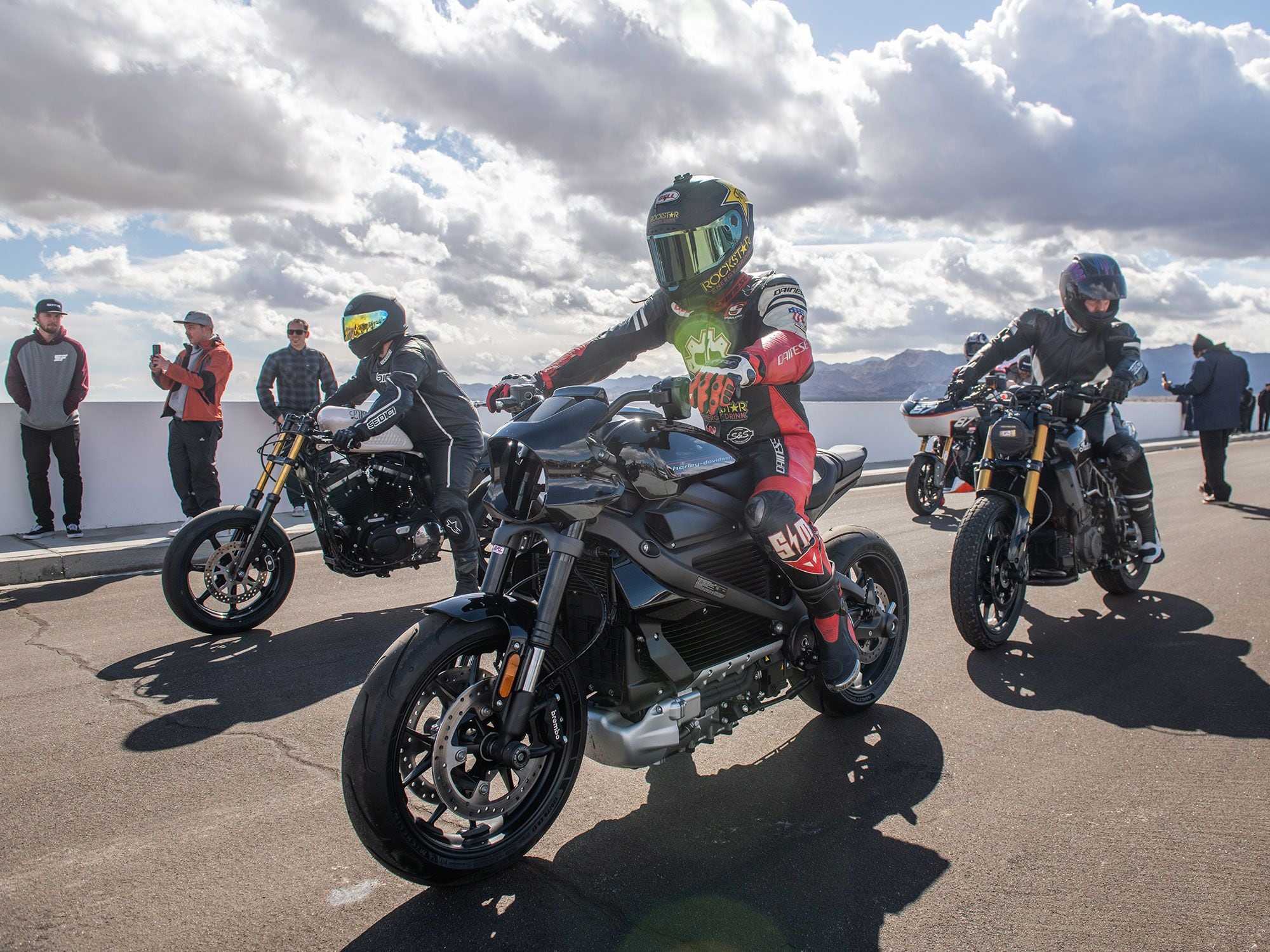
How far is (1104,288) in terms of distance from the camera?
230 inches

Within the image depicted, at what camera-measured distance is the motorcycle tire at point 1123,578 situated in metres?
6.14

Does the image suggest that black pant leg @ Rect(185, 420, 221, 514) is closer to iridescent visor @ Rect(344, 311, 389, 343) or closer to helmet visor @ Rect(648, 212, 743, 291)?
iridescent visor @ Rect(344, 311, 389, 343)

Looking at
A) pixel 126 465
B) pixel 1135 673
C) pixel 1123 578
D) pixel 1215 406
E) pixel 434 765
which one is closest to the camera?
pixel 434 765

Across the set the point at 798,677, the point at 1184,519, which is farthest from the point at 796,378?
the point at 1184,519

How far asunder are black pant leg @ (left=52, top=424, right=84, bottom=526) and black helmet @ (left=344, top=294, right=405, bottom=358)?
427 cm

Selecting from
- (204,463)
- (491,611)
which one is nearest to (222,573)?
(491,611)

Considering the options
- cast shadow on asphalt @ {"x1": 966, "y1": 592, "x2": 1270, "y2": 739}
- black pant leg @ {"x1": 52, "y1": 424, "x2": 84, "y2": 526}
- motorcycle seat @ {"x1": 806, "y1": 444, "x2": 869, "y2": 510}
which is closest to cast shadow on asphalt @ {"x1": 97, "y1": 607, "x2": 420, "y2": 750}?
motorcycle seat @ {"x1": 806, "y1": 444, "x2": 869, "y2": 510}

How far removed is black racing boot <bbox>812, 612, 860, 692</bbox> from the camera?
350cm

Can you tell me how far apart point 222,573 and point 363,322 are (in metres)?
1.91

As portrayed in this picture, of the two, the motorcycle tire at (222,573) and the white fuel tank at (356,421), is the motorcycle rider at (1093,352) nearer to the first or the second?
the white fuel tank at (356,421)

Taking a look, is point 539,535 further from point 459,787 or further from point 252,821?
point 252,821

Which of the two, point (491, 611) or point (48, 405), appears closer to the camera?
point (491, 611)

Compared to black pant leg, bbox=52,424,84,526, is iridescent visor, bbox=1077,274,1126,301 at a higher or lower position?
higher

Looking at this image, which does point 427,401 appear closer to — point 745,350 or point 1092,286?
point 745,350
